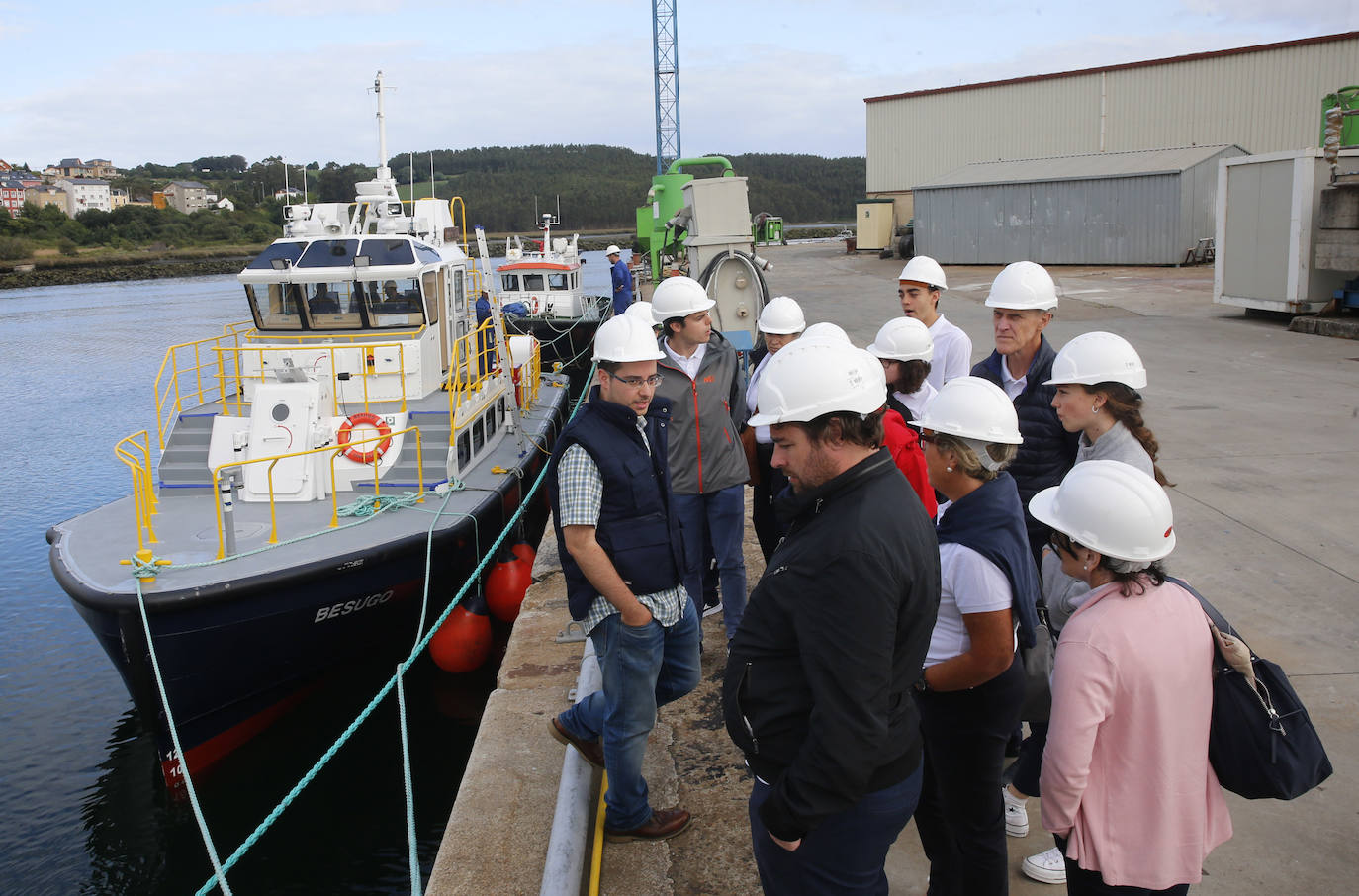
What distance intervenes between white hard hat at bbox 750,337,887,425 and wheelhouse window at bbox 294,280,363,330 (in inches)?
322

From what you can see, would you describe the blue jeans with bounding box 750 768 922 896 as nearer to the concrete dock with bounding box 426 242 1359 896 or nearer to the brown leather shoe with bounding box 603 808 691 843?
the concrete dock with bounding box 426 242 1359 896

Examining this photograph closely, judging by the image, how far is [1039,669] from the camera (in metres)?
3.00

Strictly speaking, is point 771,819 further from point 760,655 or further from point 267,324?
point 267,324

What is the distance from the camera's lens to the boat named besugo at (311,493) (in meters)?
6.41

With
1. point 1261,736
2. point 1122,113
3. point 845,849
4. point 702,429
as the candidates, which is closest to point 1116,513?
point 1261,736

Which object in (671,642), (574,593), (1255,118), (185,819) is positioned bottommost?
(185,819)

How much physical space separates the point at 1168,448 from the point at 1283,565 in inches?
129

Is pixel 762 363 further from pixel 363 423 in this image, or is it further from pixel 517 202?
pixel 517 202

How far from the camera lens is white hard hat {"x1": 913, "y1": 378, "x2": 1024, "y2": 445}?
2.79 metres

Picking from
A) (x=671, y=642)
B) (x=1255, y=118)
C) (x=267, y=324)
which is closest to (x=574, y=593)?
(x=671, y=642)

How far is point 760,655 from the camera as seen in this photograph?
2.18 meters

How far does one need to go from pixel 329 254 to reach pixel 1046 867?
8631 mm

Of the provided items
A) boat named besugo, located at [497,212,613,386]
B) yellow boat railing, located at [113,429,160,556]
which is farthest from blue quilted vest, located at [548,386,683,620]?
boat named besugo, located at [497,212,613,386]

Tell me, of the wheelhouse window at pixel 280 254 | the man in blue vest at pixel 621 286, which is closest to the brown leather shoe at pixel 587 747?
the wheelhouse window at pixel 280 254
